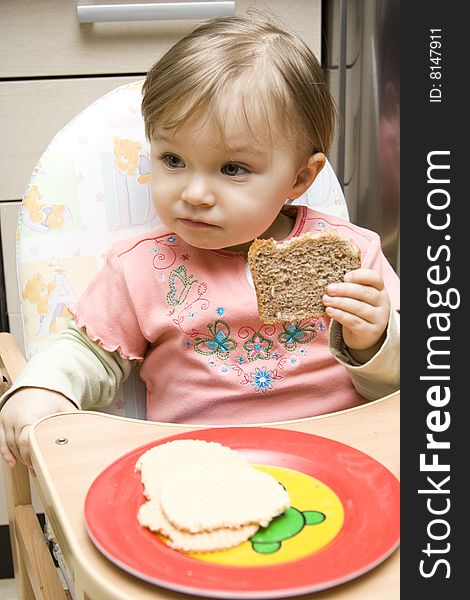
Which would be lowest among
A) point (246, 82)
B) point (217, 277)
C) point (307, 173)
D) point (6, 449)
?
point (6, 449)

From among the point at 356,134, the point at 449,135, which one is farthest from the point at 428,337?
the point at 356,134

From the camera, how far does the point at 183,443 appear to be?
0.63m

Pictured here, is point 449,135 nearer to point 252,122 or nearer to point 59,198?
point 252,122

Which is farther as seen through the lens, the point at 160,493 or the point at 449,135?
the point at 160,493

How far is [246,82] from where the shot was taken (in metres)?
0.89

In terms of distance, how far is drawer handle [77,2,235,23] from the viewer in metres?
1.40

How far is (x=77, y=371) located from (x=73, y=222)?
0.85 ft

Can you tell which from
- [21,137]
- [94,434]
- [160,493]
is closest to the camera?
[160,493]

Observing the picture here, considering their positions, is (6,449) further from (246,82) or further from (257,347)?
(246,82)

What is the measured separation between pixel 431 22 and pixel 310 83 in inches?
20.1

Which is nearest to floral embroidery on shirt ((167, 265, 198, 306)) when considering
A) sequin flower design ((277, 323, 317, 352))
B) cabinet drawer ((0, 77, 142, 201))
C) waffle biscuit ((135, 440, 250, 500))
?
sequin flower design ((277, 323, 317, 352))

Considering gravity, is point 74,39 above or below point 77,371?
above

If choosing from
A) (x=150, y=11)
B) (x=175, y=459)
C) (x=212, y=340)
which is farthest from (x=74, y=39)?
(x=175, y=459)

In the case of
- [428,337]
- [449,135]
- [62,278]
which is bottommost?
[62,278]
